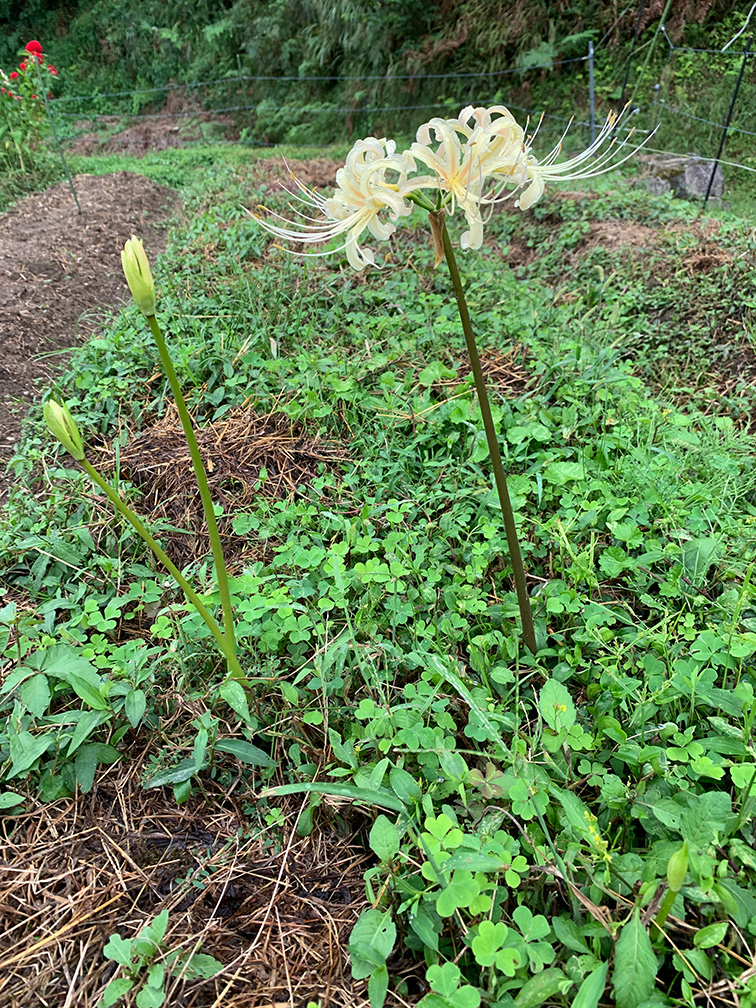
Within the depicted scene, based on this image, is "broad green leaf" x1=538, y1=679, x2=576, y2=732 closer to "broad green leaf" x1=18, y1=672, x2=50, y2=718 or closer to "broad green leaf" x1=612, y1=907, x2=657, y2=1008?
"broad green leaf" x1=612, y1=907, x2=657, y2=1008

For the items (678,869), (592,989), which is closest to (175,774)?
(592,989)

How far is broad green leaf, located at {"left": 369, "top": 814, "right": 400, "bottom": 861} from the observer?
111cm

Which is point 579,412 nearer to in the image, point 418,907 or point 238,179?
point 418,907

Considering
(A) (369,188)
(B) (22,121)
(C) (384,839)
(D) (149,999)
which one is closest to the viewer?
(D) (149,999)

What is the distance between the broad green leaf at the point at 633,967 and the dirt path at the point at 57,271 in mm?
2231

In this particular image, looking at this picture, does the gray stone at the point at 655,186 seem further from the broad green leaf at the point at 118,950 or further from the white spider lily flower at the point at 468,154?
the broad green leaf at the point at 118,950

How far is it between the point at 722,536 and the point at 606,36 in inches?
276

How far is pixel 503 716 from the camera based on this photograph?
1.33 m

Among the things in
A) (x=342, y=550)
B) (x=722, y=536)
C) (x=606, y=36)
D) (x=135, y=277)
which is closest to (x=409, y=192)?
(x=135, y=277)

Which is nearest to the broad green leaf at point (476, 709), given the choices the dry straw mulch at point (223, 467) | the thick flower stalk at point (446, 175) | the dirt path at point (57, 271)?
the thick flower stalk at point (446, 175)

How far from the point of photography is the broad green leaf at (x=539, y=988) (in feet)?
3.13

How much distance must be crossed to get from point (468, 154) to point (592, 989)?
141 centimetres

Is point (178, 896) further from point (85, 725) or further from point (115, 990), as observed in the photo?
point (85, 725)

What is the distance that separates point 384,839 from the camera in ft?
3.69
